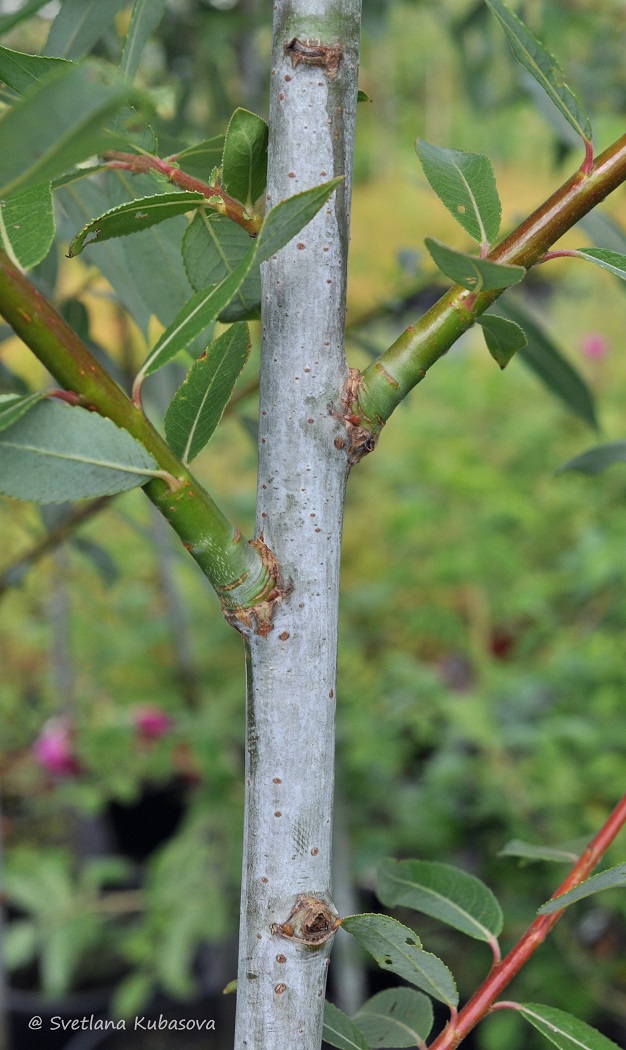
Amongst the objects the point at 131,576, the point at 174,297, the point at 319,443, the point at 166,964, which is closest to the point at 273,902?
the point at 319,443

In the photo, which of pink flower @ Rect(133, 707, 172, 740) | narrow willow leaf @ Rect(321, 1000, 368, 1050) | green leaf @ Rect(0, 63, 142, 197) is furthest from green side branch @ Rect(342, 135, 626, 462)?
pink flower @ Rect(133, 707, 172, 740)

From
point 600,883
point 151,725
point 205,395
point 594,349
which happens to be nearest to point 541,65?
point 205,395

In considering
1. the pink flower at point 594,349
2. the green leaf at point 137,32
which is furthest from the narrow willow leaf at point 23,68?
the pink flower at point 594,349

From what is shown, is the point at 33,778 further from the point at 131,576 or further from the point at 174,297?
the point at 174,297

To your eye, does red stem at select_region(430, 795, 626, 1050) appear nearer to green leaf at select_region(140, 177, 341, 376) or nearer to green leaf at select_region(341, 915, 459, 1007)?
green leaf at select_region(341, 915, 459, 1007)

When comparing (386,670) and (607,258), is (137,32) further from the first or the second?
(386,670)

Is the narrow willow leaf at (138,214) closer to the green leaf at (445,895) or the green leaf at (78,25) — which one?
the green leaf at (78,25)
